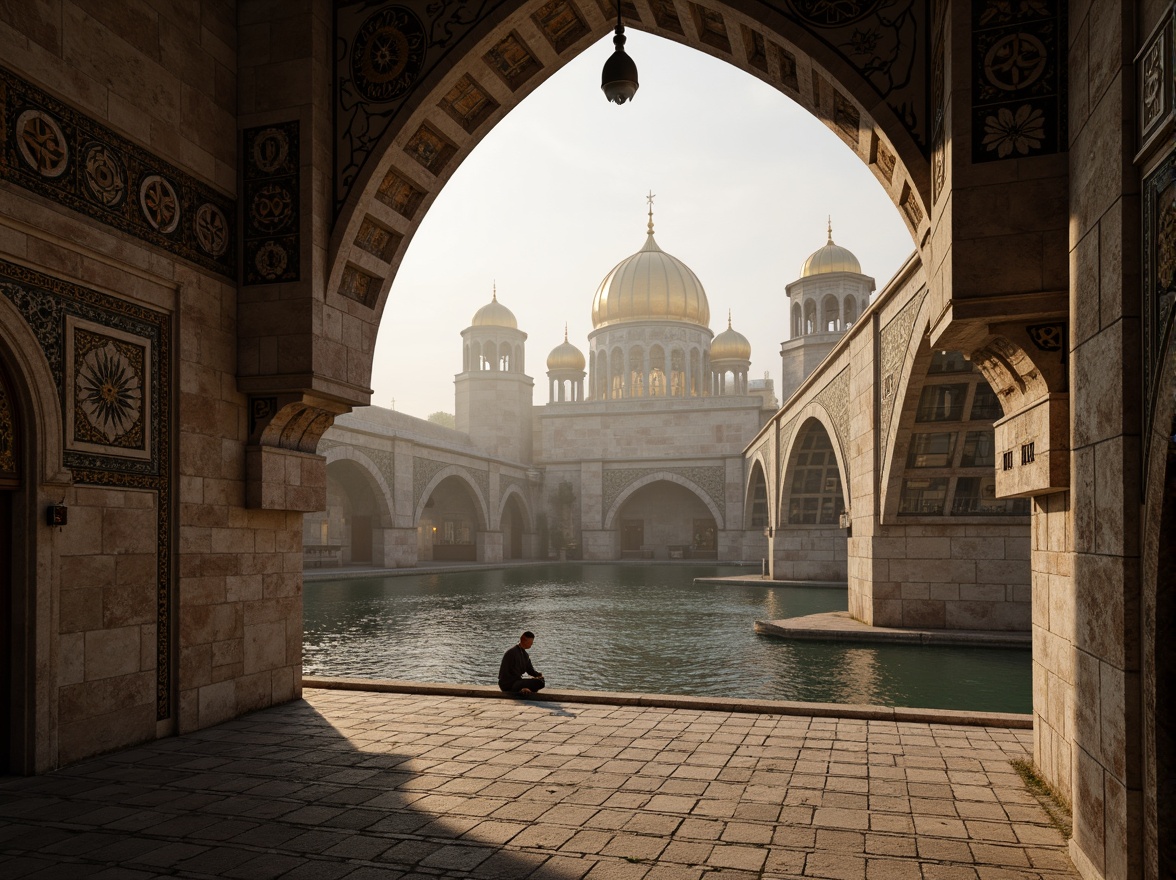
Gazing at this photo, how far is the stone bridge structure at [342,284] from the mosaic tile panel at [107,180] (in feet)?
0.06

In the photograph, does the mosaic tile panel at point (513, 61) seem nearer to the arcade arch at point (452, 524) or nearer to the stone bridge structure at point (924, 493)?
the stone bridge structure at point (924, 493)

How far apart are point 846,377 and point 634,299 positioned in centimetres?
3019

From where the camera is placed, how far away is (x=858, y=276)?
38.1 metres

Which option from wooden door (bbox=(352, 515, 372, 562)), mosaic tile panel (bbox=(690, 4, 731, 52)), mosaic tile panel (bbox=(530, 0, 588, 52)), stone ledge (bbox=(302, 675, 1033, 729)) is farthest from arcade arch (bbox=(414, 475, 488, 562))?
mosaic tile panel (bbox=(690, 4, 731, 52))

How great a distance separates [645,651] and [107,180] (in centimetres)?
881

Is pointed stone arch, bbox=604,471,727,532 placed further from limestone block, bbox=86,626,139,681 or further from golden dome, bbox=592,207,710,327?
Result: limestone block, bbox=86,626,139,681

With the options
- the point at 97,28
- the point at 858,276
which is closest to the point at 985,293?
the point at 97,28

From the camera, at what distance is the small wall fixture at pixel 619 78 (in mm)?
5711

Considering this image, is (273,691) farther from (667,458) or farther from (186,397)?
(667,458)

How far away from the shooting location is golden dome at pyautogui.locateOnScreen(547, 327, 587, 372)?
4853cm

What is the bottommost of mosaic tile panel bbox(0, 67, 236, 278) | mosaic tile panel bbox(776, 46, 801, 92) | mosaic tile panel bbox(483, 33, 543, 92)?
mosaic tile panel bbox(0, 67, 236, 278)

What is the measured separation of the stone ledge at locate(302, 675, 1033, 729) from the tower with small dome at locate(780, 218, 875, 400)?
31829 mm

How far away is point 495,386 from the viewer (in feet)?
148

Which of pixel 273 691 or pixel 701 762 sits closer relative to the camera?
pixel 701 762
